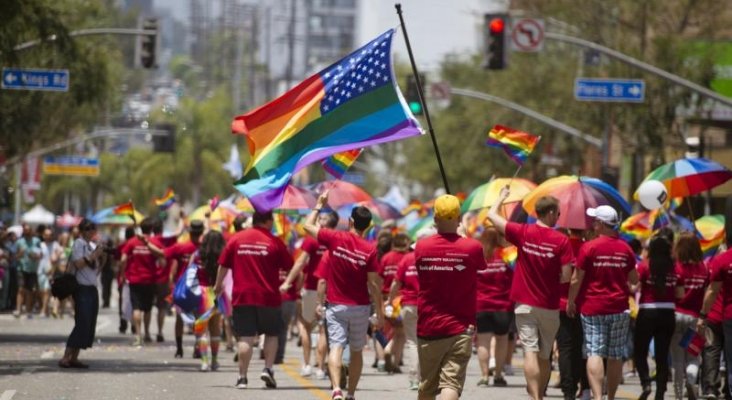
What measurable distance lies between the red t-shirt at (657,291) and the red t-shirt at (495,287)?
2729mm

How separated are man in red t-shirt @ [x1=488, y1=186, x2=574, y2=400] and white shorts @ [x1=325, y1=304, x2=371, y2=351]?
1936 millimetres

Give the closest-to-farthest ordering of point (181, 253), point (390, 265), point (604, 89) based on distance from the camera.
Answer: point (390, 265)
point (181, 253)
point (604, 89)

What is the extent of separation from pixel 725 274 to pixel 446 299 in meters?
4.17

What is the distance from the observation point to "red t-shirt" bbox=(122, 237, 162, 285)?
91.8 ft

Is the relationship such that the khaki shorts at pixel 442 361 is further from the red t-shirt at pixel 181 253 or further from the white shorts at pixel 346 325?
the red t-shirt at pixel 181 253

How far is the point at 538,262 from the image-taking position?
51.3 feet

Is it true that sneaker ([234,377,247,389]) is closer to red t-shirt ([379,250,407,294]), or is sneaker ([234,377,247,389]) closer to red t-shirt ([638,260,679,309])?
red t-shirt ([379,250,407,294])

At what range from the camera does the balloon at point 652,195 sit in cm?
2106

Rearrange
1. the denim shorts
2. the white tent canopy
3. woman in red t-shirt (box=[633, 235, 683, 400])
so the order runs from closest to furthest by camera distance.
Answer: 1. the denim shorts
2. woman in red t-shirt (box=[633, 235, 683, 400])
3. the white tent canopy

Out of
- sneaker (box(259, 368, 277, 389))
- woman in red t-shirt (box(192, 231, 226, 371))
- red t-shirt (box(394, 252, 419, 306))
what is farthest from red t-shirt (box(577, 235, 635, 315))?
woman in red t-shirt (box(192, 231, 226, 371))

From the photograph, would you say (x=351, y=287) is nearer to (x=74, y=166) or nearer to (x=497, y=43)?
(x=497, y=43)

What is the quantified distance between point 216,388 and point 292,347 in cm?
1075

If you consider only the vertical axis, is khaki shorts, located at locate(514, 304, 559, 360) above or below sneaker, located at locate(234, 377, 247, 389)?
above

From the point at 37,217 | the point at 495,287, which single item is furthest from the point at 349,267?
the point at 37,217
